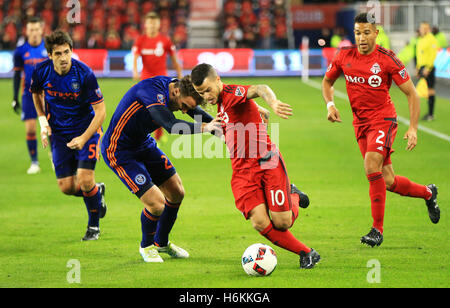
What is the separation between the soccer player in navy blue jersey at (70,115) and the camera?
7746 mm

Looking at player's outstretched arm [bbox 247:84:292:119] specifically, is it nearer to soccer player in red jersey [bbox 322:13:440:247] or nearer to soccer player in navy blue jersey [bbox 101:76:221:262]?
soccer player in navy blue jersey [bbox 101:76:221:262]

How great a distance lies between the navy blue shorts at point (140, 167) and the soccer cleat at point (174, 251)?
627 mm

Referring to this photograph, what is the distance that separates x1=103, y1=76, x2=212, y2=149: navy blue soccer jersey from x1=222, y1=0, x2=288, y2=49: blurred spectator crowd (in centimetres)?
2538

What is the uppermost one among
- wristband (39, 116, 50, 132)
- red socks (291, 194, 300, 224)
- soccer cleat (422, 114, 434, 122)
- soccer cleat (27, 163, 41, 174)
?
wristband (39, 116, 50, 132)

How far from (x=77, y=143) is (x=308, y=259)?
2.70 m

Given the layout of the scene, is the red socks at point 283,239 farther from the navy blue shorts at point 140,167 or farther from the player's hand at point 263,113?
the navy blue shorts at point 140,167

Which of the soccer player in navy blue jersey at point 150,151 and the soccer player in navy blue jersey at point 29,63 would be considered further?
the soccer player in navy blue jersey at point 29,63

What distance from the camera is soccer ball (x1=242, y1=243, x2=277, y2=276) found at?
248 inches

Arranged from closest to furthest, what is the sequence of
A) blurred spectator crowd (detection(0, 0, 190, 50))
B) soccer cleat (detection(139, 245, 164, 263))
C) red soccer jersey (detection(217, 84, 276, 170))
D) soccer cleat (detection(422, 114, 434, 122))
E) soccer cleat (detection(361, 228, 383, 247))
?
red soccer jersey (detection(217, 84, 276, 170))
soccer cleat (detection(139, 245, 164, 263))
soccer cleat (detection(361, 228, 383, 247))
soccer cleat (detection(422, 114, 434, 122))
blurred spectator crowd (detection(0, 0, 190, 50))

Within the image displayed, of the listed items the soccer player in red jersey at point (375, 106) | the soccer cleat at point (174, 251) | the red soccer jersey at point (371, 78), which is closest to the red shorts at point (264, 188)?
the soccer cleat at point (174, 251)

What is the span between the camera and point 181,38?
32.3m

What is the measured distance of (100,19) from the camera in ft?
111

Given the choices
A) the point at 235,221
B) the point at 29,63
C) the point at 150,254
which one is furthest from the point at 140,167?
the point at 29,63

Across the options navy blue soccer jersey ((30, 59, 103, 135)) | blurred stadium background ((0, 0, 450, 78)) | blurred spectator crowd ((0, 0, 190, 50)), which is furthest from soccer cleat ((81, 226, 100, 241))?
blurred spectator crowd ((0, 0, 190, 50))
